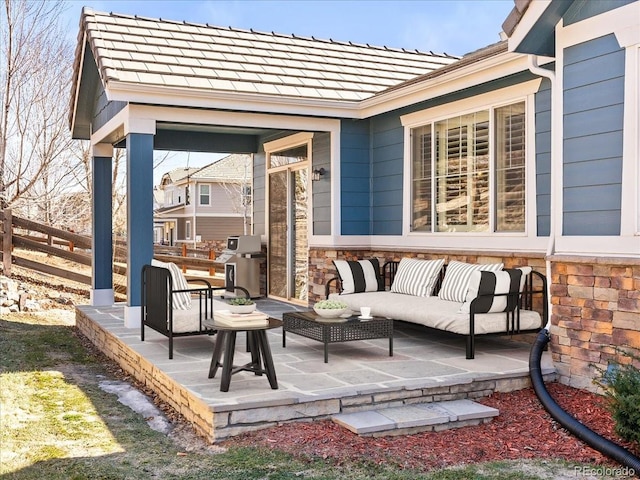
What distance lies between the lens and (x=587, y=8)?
5160 mm

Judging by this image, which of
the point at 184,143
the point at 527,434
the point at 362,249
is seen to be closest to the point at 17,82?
the point at 184,143

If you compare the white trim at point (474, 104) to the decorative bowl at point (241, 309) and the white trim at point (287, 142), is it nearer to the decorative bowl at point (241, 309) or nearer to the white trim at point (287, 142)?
the white trim at point (287, 142)

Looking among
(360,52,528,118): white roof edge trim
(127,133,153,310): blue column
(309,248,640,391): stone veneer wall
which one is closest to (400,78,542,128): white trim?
(360,52,528,118): white roof edge trim

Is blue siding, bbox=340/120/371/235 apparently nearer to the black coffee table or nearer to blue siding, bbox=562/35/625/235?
the black coffee table

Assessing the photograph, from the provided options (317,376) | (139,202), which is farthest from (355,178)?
(317,376)

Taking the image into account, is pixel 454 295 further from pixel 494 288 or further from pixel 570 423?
pixel 570 423

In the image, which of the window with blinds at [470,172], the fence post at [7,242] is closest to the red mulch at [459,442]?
the window with blinds at [470,172]

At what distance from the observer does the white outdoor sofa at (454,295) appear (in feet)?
19.5

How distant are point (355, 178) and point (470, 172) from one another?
2054mm

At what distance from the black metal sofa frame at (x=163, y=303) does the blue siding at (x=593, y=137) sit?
287 cm

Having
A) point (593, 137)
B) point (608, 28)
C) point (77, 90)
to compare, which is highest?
point (77, 90)

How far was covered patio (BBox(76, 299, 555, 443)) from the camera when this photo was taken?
446 centimetres

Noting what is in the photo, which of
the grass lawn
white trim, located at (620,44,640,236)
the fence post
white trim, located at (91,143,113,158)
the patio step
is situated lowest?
the grass lawn

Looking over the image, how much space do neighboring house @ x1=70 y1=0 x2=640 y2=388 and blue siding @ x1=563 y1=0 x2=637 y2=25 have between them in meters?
0.01
